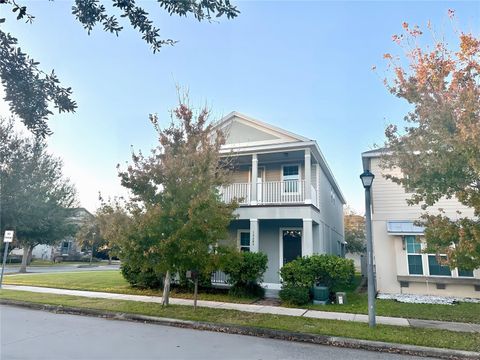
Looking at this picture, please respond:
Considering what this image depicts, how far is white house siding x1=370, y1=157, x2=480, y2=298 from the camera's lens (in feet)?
44.5

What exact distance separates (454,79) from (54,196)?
29.3 metres

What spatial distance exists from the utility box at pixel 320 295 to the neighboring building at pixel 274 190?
269 centimetres

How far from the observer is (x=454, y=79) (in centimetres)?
805

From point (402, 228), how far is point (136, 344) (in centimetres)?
1149

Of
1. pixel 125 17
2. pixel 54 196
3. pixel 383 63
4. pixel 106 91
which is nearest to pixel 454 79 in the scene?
pixel 383 63

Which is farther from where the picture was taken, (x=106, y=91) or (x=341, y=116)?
(x=341, y=116)

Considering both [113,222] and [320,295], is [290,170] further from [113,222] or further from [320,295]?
[113,222]

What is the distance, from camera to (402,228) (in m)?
13.8

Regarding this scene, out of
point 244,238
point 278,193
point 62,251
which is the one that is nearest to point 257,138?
point 278,193

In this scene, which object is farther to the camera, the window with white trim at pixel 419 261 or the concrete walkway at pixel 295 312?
the window with white trim at pixel 419 261

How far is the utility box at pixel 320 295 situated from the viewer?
1146 cm

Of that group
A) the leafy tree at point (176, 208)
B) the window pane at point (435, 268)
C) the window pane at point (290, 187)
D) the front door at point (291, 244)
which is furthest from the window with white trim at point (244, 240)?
the window pane at point (435, 268)

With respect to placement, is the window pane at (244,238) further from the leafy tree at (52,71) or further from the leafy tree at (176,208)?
the leafy tree at (52,71)

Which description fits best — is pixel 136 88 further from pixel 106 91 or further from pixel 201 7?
pixel 201 7
